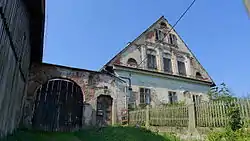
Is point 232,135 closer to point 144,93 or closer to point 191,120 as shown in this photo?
point 191,120

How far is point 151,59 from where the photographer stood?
19.5 meters

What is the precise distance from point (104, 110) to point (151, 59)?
6.98 m

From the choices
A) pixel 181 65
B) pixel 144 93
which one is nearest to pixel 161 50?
pixel 181 65

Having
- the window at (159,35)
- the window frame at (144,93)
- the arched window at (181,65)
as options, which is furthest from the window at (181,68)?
the window frame at (144,93)

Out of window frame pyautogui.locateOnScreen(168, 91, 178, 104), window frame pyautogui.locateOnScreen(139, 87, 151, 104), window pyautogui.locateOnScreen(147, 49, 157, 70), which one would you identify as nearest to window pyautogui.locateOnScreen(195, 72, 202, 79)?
window frame pyautogui.locateOnScreen(168, 91, 178, 104)

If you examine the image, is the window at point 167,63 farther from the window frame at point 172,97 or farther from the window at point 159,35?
the window frame at point 172,97

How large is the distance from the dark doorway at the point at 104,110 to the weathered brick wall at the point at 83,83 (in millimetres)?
270

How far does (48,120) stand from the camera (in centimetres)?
1376

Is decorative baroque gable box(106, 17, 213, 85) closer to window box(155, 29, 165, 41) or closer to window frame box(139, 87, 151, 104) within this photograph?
window box(155, 29, 165, 41)

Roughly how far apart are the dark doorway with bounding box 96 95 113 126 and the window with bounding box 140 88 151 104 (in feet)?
10.1

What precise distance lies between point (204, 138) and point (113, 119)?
7.08m

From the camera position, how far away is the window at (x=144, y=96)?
17.4m

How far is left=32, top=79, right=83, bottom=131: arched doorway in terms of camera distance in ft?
44.7

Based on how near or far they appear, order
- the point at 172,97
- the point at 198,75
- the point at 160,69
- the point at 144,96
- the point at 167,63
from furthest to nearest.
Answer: the point at 198,75
the point at 167,63
the point at 160,69
the point at 172,97
the point at 144,96
